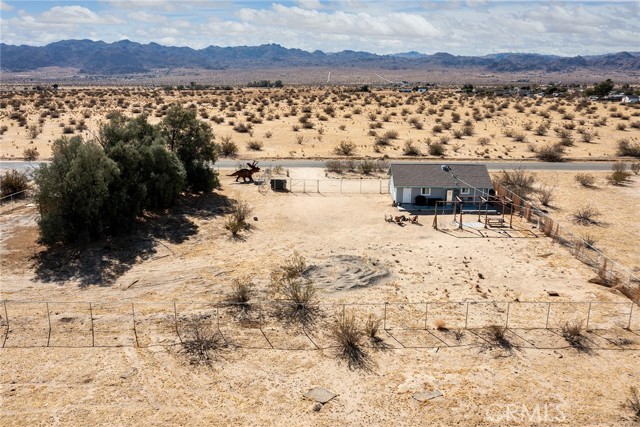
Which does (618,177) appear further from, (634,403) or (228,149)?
(228,149)

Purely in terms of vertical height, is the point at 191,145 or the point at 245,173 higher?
the point at 191,145

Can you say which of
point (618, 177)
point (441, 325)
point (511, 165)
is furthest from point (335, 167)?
point (441, 325)

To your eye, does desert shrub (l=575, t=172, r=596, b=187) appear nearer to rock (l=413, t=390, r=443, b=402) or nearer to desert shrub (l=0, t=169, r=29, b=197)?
rock (l=413, t=390, r=443, b=402)

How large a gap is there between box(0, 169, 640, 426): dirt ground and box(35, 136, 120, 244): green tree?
110 centimetres

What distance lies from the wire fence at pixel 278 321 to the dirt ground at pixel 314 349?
16 cm

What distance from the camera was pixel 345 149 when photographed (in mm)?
57469

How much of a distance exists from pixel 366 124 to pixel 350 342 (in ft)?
190

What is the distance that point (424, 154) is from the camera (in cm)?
5853

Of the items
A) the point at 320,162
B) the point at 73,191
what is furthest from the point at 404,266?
the point at 320,162

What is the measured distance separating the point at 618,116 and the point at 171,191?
246ft

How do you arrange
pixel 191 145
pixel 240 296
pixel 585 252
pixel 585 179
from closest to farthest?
pixel 240 296 < pixel 585 252 < pixel 191 145 < pixel 585 179

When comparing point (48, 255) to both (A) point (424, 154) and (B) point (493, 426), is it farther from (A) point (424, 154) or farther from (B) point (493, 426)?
(A) point (424, 154)

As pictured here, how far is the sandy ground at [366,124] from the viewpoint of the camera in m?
60.5

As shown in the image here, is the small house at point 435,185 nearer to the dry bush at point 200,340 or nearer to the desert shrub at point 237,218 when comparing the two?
the desert shrub at point 237,218
